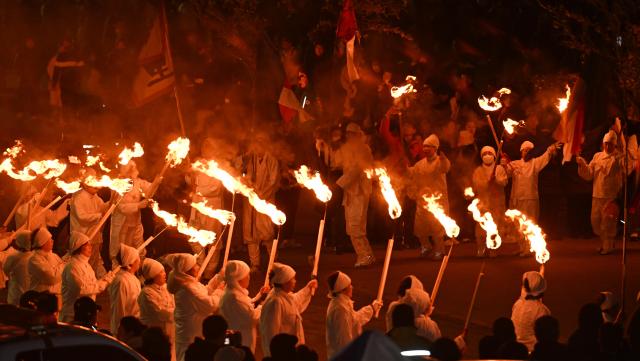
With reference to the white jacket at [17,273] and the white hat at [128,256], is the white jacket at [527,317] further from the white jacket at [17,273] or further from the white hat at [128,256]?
the white jacket at [17,273]

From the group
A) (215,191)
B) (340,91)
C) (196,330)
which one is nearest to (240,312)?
(196,330)

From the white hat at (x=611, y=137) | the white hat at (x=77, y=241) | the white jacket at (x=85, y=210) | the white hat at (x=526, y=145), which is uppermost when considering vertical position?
the white hat at (x=611, y=137)

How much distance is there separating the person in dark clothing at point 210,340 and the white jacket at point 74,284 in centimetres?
331

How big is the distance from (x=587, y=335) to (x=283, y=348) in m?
2.31

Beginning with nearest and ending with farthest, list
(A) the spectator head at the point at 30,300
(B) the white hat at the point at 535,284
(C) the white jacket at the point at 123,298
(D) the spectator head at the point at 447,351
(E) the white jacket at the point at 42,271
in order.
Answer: (D) the spectator head at the point at 447,351, (A) the spectator head at the point at 30,300, (B) the white hat at the point at 535,284, (C) the white jacket at the point at 123,298, (E) the white jacket at the point at 42,271

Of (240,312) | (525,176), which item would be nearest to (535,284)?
(240,312)

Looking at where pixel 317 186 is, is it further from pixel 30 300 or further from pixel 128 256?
pixel 30 300

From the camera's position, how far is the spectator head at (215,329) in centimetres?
795

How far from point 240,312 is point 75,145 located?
40.1ft

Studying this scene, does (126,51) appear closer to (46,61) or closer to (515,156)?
(46,61)

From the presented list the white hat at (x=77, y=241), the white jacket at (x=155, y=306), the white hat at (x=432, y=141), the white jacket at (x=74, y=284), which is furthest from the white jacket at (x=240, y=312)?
the white hat at (x=432, y=141)

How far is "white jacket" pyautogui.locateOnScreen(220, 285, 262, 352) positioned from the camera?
31.6 ft

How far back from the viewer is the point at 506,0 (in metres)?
20.3

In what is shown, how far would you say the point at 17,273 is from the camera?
38.7 ft
